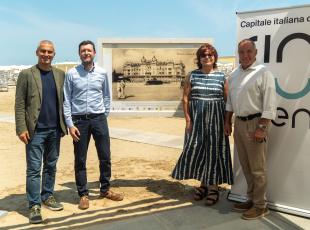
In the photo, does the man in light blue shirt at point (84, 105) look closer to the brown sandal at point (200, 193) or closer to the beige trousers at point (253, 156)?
the brown sandal at point (200, 193)

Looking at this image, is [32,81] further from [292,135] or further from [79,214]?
[292,135]

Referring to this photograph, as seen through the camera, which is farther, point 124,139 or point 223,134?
point 124,139

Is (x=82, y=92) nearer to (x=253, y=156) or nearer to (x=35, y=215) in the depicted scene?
(x=35, y=215)

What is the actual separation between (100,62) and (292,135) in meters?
11.2

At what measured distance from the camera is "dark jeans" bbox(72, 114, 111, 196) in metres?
4.92

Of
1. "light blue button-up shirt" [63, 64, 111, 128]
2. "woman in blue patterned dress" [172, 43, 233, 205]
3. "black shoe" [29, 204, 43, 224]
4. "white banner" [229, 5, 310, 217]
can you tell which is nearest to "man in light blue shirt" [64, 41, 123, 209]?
"light blue button-up shirt" [63, 64, 111, 128]

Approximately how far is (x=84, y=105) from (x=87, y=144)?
49 cm

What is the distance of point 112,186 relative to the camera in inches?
238

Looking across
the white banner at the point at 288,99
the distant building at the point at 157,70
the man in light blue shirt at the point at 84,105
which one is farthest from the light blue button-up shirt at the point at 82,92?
the distant building at the point at 157,70

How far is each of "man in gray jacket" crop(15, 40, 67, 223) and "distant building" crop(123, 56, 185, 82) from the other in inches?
410

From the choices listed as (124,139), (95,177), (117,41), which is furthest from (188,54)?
(95,177)

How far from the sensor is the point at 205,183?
5.20 meters

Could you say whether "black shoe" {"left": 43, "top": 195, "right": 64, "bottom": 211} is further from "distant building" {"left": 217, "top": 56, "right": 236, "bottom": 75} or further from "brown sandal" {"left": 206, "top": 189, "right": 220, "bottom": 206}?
"distant building" {"left": 217, "top": 56, "right": 236, "bottom": 75}

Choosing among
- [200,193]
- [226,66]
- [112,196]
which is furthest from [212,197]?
[226,66]
